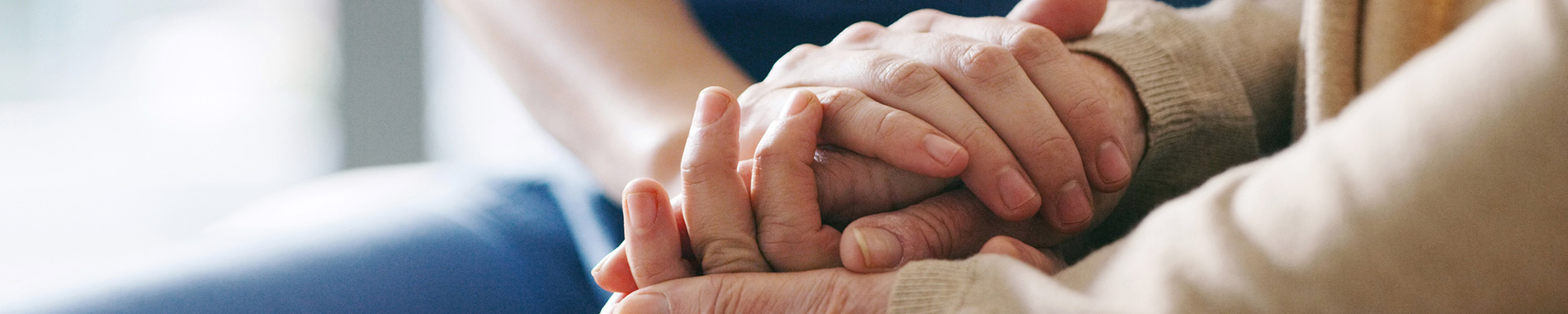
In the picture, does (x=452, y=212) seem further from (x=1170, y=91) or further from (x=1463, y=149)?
(x=1463, y=149)

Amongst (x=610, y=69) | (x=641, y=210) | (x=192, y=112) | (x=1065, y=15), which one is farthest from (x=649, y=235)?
(x=192, y=112)

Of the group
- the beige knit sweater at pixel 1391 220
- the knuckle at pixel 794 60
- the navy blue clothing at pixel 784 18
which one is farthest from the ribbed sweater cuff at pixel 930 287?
the navy blue clothing at pixel 784 18

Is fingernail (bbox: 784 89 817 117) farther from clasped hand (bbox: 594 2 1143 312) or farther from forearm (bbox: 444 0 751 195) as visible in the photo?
forearm (bbox: 444 0 751 195)

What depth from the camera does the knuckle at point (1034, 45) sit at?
1.78 feet

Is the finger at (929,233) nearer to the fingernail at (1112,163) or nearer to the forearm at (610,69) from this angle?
the fingernail at (1112,163)

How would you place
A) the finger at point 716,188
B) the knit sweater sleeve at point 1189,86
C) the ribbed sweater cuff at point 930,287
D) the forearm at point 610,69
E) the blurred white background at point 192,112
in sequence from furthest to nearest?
1. the blurred white background at point 192,112
2. the forearm at point 610,69
3. the knit sweater sleeve at point 1189,86
4. the finger at point 716,188
5. the ribbed sweater cuff at point 930,287

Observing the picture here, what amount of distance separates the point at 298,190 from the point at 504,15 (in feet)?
1.01

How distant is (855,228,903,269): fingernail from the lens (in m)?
0.45

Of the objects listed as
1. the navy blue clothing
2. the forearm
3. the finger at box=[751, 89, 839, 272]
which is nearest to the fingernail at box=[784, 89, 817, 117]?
the finger at box=[751, 89, 839, 272]

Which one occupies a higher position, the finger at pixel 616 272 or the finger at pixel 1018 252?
the finger at pixel 616 272

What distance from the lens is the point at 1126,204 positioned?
660mm

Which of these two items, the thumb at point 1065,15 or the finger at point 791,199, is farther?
the thumb at point 1065,15

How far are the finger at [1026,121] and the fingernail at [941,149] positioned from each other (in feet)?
0.14

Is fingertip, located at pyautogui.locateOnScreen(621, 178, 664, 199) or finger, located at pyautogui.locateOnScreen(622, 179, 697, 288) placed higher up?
fingertip, located at pyautogui.locateOnScreen(621, 178, 664, 199)
